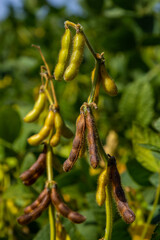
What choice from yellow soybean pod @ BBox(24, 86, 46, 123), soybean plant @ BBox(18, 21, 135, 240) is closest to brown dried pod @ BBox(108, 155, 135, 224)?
soybean plant @ BBox(18, 21, 135, 240)

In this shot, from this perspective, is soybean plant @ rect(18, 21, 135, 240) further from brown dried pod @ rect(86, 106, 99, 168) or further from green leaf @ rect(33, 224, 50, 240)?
green leaf @ rect(33, 224, 50, 240)

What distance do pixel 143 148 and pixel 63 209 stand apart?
0.32 metres

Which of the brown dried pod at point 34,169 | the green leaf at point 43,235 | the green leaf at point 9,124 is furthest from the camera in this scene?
the green leaf at point 9,124

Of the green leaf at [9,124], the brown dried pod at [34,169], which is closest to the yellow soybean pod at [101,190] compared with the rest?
the brown dried pod at [34,169]

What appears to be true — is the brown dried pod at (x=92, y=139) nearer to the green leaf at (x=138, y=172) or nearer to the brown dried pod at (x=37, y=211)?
the brown dried pod at (x=37, y=211)

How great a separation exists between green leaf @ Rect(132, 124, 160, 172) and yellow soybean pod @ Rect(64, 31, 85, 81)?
34 centimetres

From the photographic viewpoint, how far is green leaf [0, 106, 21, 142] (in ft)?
4.93

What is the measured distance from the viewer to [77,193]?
1.34m

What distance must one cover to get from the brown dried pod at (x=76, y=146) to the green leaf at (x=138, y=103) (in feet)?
2.65

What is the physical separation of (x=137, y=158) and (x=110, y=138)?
0.38 meters

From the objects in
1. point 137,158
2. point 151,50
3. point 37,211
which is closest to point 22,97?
point 151,50

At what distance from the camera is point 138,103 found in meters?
1.62

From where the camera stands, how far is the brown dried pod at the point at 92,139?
73cm

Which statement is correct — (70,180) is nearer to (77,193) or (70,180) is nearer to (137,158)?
(77,193)
